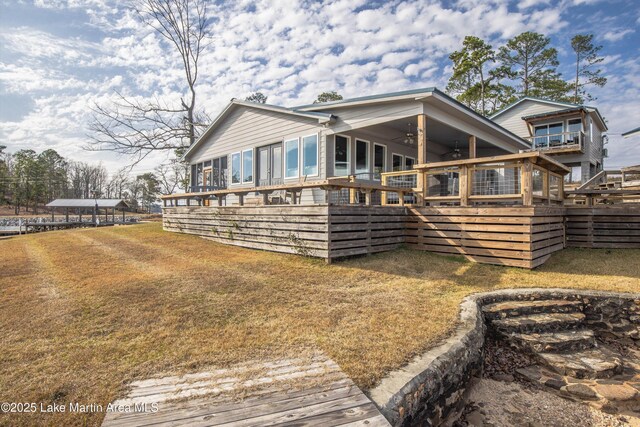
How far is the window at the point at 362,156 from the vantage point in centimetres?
1121

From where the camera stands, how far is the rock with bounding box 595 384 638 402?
3475mm

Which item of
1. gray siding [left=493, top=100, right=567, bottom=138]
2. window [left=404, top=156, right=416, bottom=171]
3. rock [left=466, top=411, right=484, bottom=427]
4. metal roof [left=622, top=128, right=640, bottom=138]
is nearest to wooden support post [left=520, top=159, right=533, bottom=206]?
rock [left=466, top=411, right=484, bottom=427]

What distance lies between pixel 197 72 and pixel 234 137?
10.8 metres

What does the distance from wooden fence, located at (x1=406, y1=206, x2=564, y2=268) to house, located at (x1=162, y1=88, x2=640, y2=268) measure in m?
0.02

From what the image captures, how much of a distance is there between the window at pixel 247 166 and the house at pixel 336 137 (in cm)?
4

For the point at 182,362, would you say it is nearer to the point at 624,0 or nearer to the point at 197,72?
the point at 197,72

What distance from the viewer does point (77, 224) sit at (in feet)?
105

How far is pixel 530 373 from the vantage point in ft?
12.9

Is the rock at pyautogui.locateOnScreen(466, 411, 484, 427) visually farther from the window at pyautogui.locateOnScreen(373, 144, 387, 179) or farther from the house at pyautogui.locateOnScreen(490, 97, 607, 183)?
the house at pyautogui.locateOnScreen(490, 97, 607, 183)

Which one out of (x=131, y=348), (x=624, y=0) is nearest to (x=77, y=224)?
(x=131, y=348)

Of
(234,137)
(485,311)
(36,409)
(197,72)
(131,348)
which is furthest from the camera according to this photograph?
(197,72)

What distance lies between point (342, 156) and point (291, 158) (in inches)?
79.7

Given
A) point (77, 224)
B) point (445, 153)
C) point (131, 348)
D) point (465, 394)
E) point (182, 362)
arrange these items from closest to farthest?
point (182, 362) < point (131, 348) < point (465, 394) < point (445, 153) < point (77, 224)

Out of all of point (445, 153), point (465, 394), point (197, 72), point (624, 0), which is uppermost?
point (624, 0)
